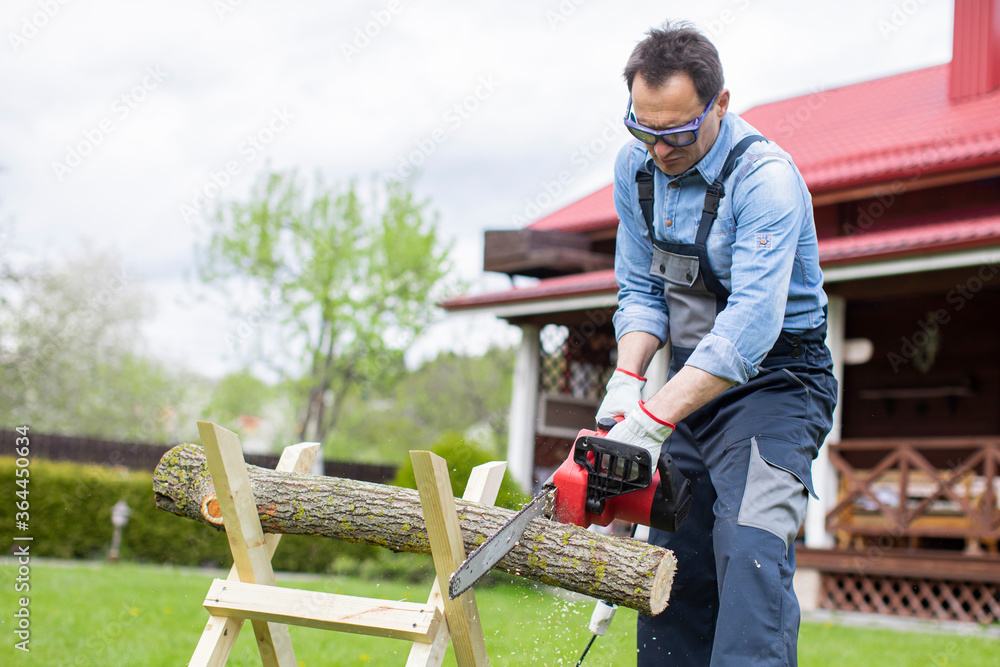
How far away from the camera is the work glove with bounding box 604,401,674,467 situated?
2.28m

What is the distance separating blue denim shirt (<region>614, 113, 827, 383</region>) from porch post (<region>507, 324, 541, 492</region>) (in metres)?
8.11

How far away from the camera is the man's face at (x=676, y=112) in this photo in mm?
2365

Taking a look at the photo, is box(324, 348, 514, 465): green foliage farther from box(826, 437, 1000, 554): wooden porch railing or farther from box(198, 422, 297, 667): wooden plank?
box(198, 422, 297, 667): wooden plank

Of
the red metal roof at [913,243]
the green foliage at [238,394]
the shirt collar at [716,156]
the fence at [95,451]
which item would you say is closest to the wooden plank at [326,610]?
the shirt collar at [716,156]

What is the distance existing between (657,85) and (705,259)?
54 cm

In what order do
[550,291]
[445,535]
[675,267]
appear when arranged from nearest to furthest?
[445,535] < [675,267] < [550,291]

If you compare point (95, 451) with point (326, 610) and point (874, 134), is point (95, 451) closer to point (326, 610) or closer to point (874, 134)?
point (874, 134)

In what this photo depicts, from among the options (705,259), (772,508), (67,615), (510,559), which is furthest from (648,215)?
(67,615)

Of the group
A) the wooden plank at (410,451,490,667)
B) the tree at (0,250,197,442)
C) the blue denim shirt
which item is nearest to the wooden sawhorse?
the wooden plank at (410,451,490,667)

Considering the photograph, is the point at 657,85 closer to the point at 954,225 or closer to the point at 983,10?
the point at 954,225

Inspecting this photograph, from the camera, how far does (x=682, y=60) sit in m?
2.35

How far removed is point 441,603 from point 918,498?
7.95 metres

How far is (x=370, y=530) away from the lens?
2580mm

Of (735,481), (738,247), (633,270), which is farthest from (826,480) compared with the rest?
(738,247)
